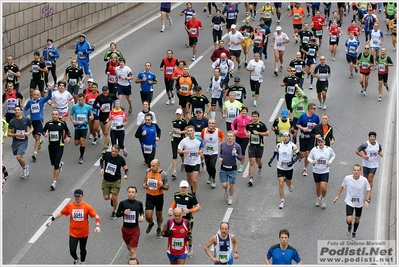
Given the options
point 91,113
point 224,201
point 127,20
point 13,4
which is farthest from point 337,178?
point 127,20

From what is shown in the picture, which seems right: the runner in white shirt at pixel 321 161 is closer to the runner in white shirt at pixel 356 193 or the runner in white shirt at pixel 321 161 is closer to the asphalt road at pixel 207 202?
the asphalt road at pixel 207 202

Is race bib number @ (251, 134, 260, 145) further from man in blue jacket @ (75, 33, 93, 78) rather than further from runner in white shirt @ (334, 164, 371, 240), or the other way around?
man in blue jacket @ (75, 33, 93, 78)

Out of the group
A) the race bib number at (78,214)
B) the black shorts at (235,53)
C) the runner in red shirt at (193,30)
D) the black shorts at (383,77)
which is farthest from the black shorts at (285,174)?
the runner in red shirt at (193,30)

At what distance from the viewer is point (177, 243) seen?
1476 centimetres

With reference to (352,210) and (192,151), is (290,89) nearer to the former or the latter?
(192,151)

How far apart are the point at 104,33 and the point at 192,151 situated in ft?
48.6

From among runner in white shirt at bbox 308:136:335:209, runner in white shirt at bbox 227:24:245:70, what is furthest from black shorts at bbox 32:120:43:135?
runner in white shirt at bbox 227:24:245:70

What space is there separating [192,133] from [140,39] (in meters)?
13.9

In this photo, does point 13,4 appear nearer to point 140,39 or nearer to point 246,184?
point 140,39

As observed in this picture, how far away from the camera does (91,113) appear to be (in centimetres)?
2053

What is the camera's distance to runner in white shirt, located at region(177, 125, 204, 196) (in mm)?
18109

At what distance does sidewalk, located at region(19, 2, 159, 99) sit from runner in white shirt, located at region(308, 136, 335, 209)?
1035 centimetres

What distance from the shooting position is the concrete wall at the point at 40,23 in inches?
1051

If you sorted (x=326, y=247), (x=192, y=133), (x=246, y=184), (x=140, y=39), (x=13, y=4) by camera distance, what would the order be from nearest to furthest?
(x=326, y=247)
(x=192, y=133)
(x=246, y=184)
(x=13, y=4)
(x=140, y=39)
